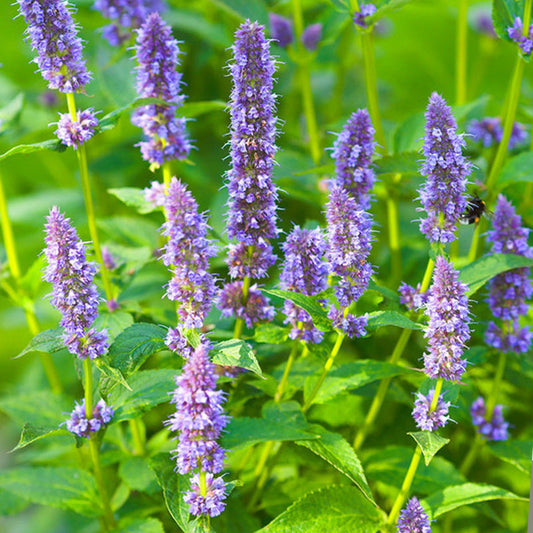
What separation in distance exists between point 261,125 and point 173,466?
2.02 feet

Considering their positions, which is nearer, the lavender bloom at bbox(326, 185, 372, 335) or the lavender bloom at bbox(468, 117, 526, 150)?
the lavender bloom at bbox(326, 185, 372, 335)

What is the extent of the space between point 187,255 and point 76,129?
36cm

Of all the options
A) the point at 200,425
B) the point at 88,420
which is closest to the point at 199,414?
the point at 200,425

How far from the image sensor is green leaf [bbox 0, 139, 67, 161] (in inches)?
47.9

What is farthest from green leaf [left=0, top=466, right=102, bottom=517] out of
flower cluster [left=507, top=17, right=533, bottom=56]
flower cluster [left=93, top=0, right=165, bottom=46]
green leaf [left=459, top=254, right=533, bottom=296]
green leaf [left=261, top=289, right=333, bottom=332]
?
flower cluster [left=507, top=17, right=533, bottom=56]

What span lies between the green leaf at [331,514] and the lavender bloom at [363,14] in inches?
38.7

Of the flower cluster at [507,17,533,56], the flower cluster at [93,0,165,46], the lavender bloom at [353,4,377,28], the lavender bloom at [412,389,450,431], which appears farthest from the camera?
the flower cluster at [93,0,165,46]

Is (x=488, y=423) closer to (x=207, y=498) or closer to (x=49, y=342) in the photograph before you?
(x=207, y=498)

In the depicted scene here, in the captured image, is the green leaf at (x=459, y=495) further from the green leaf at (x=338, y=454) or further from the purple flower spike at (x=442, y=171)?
the purple flower spike at (x=442, y=171)

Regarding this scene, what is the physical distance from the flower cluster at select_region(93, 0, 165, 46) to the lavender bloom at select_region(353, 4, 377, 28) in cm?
52

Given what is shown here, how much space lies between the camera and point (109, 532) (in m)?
1.42

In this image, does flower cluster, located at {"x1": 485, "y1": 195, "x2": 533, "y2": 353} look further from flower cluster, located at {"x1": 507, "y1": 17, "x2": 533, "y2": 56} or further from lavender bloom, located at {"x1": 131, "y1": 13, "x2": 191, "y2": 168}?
lavender bloom, located at {"x1": 131, "y1": 13, "x2": 191, "y2": 168}

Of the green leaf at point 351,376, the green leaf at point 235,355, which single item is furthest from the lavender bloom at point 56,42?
the green leaf at point 351,376

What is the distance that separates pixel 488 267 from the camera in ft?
4.51
